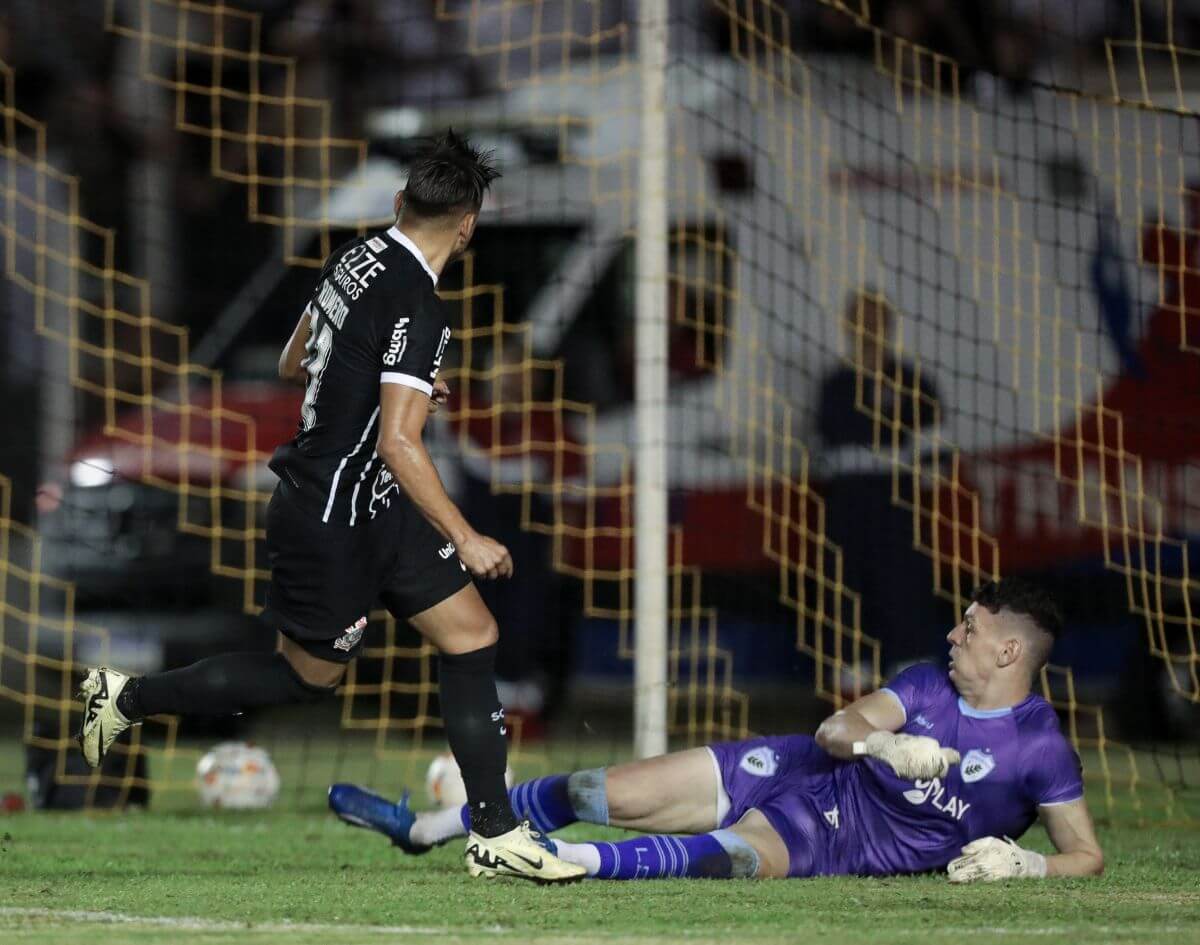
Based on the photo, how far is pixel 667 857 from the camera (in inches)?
220

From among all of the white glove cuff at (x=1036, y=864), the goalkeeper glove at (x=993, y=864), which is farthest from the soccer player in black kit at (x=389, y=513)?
the white glove cuff at (x=1036, y=864)

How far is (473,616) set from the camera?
555cm

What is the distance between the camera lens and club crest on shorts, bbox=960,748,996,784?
5695 millimetres

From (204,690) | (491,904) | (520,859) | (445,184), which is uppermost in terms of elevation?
(445,184)

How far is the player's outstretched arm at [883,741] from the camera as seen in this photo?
521 centimetres

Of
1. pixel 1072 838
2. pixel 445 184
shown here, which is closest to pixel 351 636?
pixel 445 184

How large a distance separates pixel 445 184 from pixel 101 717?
1.75 meters

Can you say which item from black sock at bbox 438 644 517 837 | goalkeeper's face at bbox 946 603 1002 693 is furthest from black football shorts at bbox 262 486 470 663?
goalkeeper's face at bbox 946 603 1002 693

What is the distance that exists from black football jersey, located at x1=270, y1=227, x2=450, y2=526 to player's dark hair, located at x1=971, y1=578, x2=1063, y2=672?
1663mm

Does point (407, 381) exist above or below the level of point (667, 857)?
above

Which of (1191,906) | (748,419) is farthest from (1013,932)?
(748,419)

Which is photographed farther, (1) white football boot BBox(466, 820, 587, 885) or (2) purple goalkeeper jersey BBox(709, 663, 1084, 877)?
(2) purple goalkeeper jersey BBox(709, 663, 1084, 877)

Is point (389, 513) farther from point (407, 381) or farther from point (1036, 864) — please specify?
point (1036, 864)

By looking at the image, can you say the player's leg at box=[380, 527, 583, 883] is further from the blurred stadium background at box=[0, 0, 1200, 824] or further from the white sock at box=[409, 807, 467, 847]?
the blurred stadium background at box=[0, 0, 1200, 824]
